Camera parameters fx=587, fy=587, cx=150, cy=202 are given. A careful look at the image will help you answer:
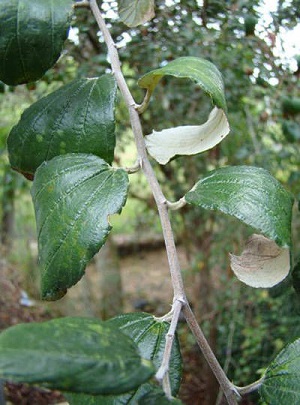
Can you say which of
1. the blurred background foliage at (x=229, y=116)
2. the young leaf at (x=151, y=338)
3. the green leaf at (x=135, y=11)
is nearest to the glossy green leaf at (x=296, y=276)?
the blurred background foliage at (x=229, y=116)

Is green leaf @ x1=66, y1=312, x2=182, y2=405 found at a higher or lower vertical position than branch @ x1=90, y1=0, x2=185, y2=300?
lower

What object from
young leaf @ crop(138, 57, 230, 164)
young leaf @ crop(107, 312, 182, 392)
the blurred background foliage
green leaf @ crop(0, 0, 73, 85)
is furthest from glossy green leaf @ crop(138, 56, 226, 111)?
the blurred background foliage

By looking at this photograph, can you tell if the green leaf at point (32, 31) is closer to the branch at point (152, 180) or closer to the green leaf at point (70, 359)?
the branch at point (152, 180)

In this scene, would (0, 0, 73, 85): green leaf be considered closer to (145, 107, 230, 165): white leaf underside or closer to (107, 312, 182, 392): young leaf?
(145, 107, 230, 165): white leaf underside

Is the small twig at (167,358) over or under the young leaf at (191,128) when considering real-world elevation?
under

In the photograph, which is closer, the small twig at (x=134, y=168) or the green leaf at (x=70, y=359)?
the green leaf at (x=70, y=359)

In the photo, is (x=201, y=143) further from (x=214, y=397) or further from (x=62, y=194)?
(x=214, y=397)

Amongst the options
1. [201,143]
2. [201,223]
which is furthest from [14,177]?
[201,143]
